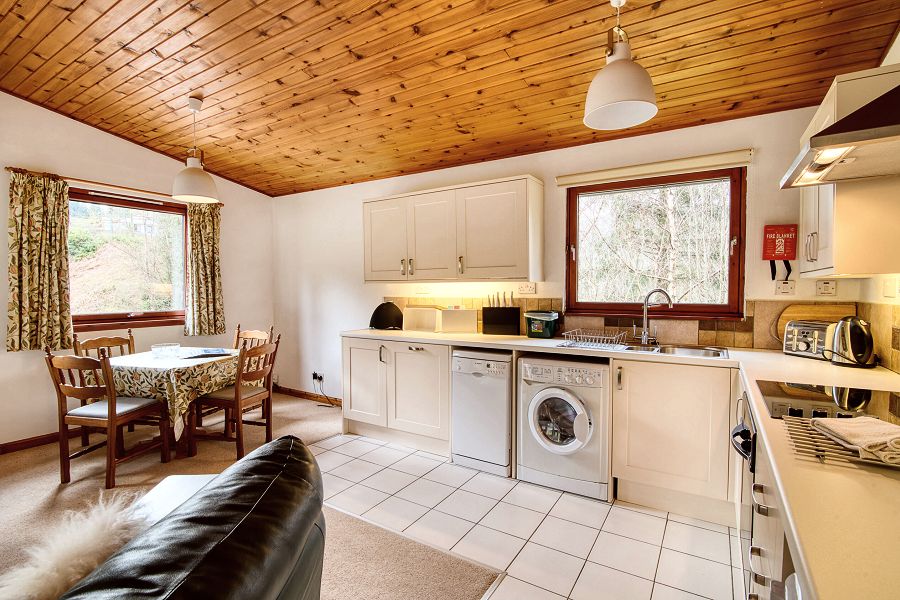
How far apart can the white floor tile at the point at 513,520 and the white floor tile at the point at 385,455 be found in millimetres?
998

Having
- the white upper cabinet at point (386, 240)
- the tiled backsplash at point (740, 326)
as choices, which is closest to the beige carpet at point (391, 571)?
the tiled backsplash at point (740, 326)

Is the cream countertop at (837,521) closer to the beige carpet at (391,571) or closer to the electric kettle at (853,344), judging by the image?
the electric kettle at (853,344)

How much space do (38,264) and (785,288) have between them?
5.43 metres

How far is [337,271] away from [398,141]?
5.89ft

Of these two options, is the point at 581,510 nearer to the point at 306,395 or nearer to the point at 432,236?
the point at 432,236

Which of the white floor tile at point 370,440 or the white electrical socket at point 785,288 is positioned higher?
the white electrical socket at point 785,288

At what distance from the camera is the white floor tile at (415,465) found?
309 cm

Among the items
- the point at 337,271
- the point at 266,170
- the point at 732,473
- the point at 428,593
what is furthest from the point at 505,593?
the point at 266,170

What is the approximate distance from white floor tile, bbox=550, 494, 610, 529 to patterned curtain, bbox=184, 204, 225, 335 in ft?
12.7

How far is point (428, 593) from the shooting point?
1.86 metres

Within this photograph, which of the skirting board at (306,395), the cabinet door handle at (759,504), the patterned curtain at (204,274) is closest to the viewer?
the cabinet door handle at (759,504)

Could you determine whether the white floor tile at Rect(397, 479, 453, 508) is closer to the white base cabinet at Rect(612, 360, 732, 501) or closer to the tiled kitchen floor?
the tiled kitchen floor

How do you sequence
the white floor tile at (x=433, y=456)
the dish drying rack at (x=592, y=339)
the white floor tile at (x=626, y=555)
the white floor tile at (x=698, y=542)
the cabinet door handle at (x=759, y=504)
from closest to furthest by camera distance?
the cabinet door handle at (x=759, y=504)
the white floor tile at (x=626, y=555)
the white floor tile at (x=698, y=542)
the dish drying rack at (x=592, y=339)
the white floor tile at (x=433, y=456)

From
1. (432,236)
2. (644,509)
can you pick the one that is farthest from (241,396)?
(644,509)
